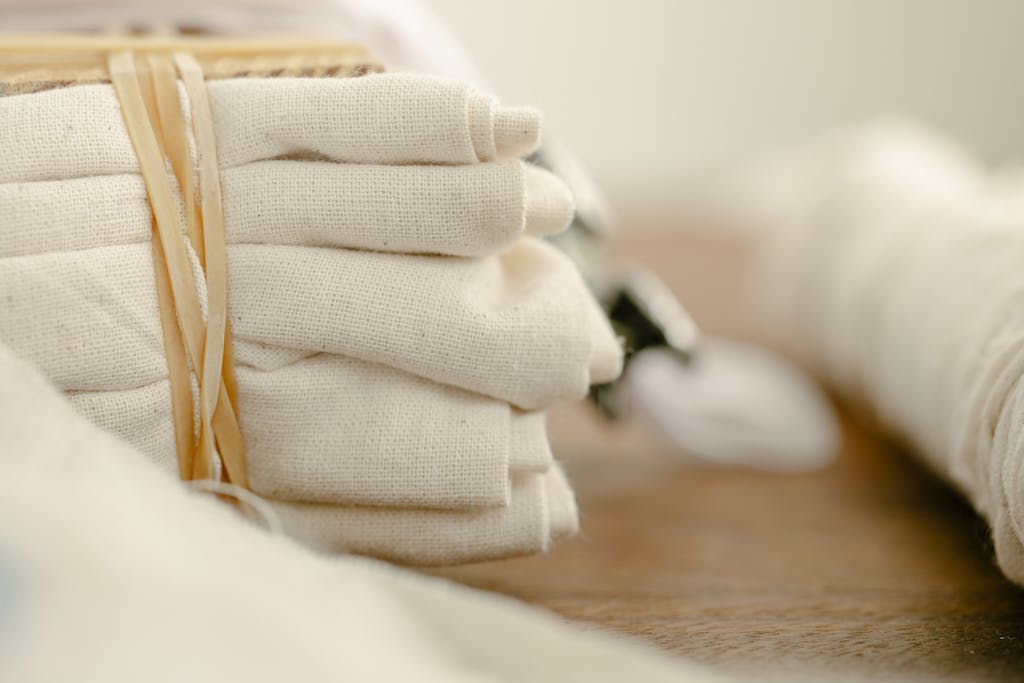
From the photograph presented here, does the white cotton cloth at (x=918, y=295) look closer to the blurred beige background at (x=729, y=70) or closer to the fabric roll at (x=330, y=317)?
the fabric roll at (x=330, y=317)

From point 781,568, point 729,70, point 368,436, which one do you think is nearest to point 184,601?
point 368,436

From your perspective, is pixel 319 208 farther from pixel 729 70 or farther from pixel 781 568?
pixel 729 70

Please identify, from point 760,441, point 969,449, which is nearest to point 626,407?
point 760,441

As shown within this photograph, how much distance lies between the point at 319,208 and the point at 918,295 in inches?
13.5

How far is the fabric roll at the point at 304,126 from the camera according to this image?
0.36 m

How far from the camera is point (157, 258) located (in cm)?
37

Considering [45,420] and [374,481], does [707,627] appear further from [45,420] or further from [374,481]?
[45,420]

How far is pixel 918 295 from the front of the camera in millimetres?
560

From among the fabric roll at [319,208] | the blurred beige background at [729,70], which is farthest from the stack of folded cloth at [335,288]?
the blurred beige background at [729,70]

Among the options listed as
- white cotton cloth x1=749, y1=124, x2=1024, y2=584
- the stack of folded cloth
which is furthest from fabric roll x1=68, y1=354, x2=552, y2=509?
Result: white cotton cloth x1=749, y1=124, x2=1024, y2=584

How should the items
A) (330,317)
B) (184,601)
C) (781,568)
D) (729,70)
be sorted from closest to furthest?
(184,601) < (330,317) < (781,568) < (729,70)

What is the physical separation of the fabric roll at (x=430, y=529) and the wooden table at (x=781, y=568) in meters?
0.05

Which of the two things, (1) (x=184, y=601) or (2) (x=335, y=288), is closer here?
(1) (x=184, y=601)

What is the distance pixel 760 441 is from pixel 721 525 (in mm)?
135
